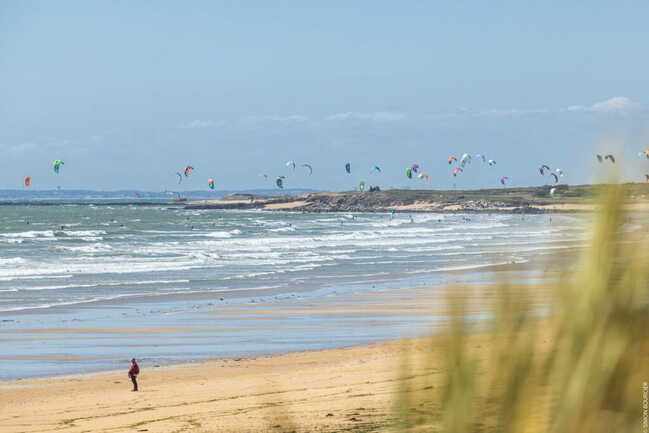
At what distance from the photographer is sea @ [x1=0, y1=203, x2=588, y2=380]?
17594 mm

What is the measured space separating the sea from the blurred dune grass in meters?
0.06

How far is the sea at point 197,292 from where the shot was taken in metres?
17.6

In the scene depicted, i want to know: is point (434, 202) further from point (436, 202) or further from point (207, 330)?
point (207, 330)

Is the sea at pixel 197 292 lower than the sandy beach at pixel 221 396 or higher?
lower

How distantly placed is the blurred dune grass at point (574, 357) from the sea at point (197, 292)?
62 mm

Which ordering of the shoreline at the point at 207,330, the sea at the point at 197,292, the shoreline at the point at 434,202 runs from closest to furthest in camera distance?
the shoreline at the point at 207,330, the sea at the point at 197,292, the shoreline at the point at 434,202

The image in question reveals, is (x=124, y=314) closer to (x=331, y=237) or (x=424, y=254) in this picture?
(x=424, y=254)

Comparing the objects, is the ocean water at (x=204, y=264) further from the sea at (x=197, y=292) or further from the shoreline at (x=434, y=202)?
the shoreline at (x=434, y=202)

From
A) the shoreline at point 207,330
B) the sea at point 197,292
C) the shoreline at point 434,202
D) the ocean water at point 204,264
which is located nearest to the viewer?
the shoreline at point 207,330

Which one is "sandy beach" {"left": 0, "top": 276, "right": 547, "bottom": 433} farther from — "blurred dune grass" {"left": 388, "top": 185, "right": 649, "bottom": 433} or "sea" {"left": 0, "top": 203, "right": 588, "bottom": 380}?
"blurred dune grass" {"left": 388, "top": 185, "right": 649, "bottom": 433}

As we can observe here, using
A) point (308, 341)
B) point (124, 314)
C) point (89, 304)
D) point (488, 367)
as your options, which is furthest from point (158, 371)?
point (488, 367)

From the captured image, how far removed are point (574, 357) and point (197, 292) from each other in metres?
28.8

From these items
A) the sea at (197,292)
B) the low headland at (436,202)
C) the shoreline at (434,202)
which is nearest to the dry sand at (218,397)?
the sea at (197,292)

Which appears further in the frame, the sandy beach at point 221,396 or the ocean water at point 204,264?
the ocean water at point 204,264
